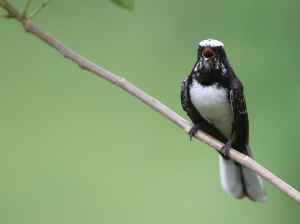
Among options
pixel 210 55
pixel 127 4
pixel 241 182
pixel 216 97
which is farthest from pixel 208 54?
pixel 241 182

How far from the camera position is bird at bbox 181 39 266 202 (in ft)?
6.07

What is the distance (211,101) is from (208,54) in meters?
0.28

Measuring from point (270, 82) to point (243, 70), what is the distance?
25 centimetres

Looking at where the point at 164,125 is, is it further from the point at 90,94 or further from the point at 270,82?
the point at 270,82

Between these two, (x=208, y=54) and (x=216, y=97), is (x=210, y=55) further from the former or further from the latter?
(x=216, y=97)

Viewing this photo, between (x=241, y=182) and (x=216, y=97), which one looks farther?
(x=241, y=182)

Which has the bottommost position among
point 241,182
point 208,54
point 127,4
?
point 241,182

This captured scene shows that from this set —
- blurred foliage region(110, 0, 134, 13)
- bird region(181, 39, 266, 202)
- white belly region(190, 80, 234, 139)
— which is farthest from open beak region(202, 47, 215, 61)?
blurred foliage region(110, 0, 134, 13)

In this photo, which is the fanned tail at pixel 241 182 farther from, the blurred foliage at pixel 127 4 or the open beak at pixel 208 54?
the blurred foliage at pixel 127 4

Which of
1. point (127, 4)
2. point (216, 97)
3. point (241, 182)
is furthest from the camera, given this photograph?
point (241, 182)

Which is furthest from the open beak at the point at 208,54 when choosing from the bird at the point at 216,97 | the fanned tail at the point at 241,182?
the fanned tail at the point at 241,182

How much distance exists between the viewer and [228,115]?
208cm

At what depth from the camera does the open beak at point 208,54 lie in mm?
1772

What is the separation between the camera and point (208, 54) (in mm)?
1798
